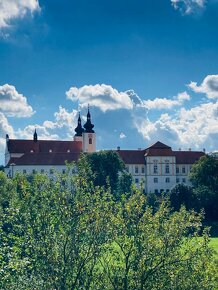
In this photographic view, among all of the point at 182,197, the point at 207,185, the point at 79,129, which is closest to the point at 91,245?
the point at 182,197

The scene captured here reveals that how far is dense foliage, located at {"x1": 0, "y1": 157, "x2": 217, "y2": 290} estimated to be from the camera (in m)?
11.0

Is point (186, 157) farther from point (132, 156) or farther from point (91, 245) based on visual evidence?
point (91, 245)

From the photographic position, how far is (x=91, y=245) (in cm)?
1136

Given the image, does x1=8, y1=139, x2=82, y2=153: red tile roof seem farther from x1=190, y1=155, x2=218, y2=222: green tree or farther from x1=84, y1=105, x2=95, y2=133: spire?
x1=190, y1=155, x2=218, y2=222: green tree

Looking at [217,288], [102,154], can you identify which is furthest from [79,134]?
[217,288]

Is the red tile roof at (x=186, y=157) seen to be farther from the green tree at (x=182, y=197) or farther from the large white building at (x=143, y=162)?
the green tree at (x=182, y=197)

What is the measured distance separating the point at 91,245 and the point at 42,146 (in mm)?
91645

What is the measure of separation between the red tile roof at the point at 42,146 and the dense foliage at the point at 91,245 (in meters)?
89.0

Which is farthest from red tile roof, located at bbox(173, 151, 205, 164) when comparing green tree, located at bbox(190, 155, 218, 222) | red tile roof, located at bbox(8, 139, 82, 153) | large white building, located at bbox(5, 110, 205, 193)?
red tile roof, located at bbox(8, 139, 82, 153)

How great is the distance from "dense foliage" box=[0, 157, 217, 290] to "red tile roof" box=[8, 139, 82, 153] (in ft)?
292

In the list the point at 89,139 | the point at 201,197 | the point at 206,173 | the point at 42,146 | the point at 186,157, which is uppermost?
the point at 89,139

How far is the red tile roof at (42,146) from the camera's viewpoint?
10038cm

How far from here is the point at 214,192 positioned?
A: 6531cm

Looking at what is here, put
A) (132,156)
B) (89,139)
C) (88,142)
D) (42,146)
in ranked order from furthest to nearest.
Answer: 1. (89,139)
2. (88,142)
3. (42,146)
4. (132,156)
